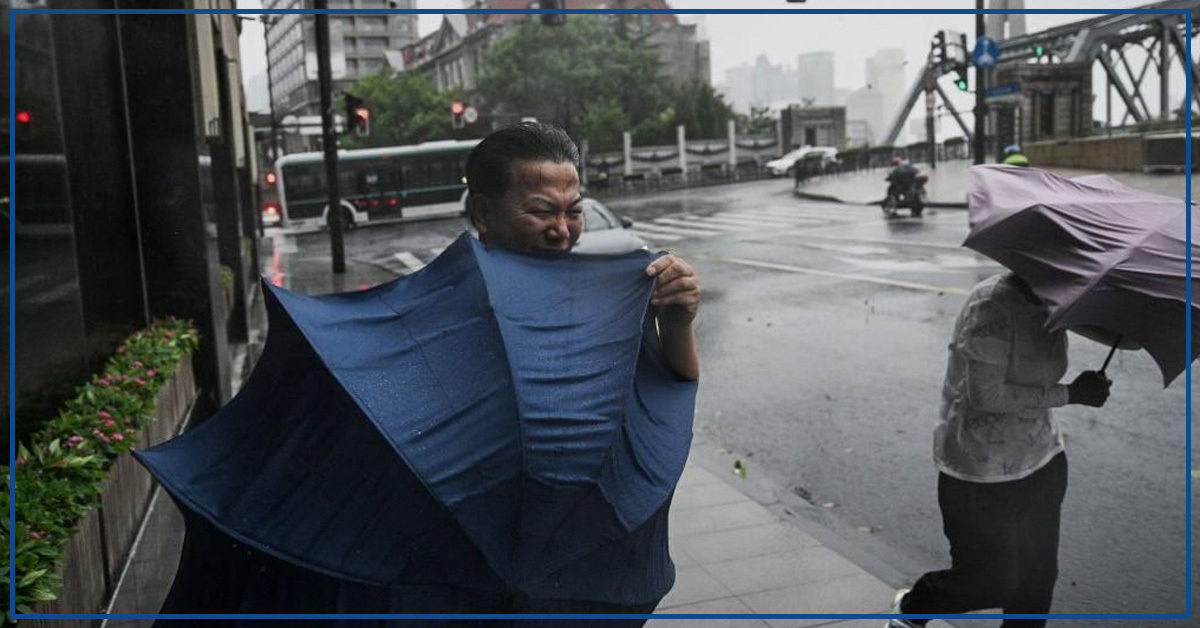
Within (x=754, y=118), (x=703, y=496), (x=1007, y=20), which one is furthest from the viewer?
(x=754, y=118)

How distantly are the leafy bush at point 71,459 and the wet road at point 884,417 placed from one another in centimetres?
99

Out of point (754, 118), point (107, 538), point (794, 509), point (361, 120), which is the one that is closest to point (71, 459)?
point (107, 538)

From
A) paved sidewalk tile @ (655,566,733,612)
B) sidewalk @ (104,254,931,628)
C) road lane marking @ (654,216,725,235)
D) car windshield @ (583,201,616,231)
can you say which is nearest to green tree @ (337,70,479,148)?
car windshield @ (583,201,616,231)

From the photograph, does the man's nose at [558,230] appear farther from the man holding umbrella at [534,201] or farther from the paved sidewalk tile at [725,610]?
the paved sidewalk tile at [725,610]

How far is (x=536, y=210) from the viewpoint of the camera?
2072 mm

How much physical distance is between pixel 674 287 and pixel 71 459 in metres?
2.77

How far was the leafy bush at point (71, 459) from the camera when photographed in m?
3.05

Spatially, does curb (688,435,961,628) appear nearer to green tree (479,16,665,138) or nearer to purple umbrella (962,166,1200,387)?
purple umbrella (962,166,1200,387)

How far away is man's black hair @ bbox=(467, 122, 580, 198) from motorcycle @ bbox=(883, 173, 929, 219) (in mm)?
23899

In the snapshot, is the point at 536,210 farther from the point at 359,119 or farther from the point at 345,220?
the point at 359,119

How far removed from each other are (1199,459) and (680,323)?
4871 mm

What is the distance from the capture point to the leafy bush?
3.05 meters

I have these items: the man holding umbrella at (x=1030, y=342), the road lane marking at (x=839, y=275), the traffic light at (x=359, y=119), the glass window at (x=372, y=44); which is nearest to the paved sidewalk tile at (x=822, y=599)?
the man holding umbrella at (x=1030, y=342)

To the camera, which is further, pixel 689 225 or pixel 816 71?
pixel 689 225
